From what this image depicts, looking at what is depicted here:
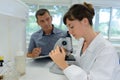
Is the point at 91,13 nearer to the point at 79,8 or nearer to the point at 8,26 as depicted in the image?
the point at 79,8

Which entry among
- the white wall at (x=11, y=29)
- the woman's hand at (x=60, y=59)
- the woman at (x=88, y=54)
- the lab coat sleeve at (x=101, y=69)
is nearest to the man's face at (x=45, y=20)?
the white wall at (x=11, y=29)

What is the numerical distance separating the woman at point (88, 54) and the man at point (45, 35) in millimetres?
675

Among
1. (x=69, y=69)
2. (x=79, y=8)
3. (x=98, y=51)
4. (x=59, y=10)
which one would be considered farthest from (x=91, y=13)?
(x=59, y=10)

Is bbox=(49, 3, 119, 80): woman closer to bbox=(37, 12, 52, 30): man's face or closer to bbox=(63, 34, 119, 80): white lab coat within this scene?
bbox=(63, 34, 119, 80): white lab coat

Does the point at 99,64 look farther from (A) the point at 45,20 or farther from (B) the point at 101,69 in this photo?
(A) the point at 45,20

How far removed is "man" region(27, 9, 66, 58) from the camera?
1880 millimetres

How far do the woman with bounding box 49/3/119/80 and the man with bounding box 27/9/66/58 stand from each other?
675 millimetres

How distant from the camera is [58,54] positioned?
1067mm

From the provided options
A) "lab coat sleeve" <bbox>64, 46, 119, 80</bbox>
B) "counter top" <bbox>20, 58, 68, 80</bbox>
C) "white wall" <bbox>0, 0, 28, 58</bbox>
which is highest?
"white wall" <bbox>0, 0, 28, 58</bbox>

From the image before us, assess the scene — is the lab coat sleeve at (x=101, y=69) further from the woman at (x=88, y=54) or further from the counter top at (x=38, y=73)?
the counter top at (x=38, y=73)

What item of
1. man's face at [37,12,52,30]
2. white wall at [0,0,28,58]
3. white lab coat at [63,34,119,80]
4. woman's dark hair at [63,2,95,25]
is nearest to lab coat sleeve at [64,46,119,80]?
white lab coat at [63,34,119,80]

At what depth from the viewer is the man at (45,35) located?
188cm

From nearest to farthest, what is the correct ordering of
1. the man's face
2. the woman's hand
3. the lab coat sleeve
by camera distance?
the lab coat sleeve < the woman's hand < the man's face

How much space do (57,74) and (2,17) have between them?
0.47m
